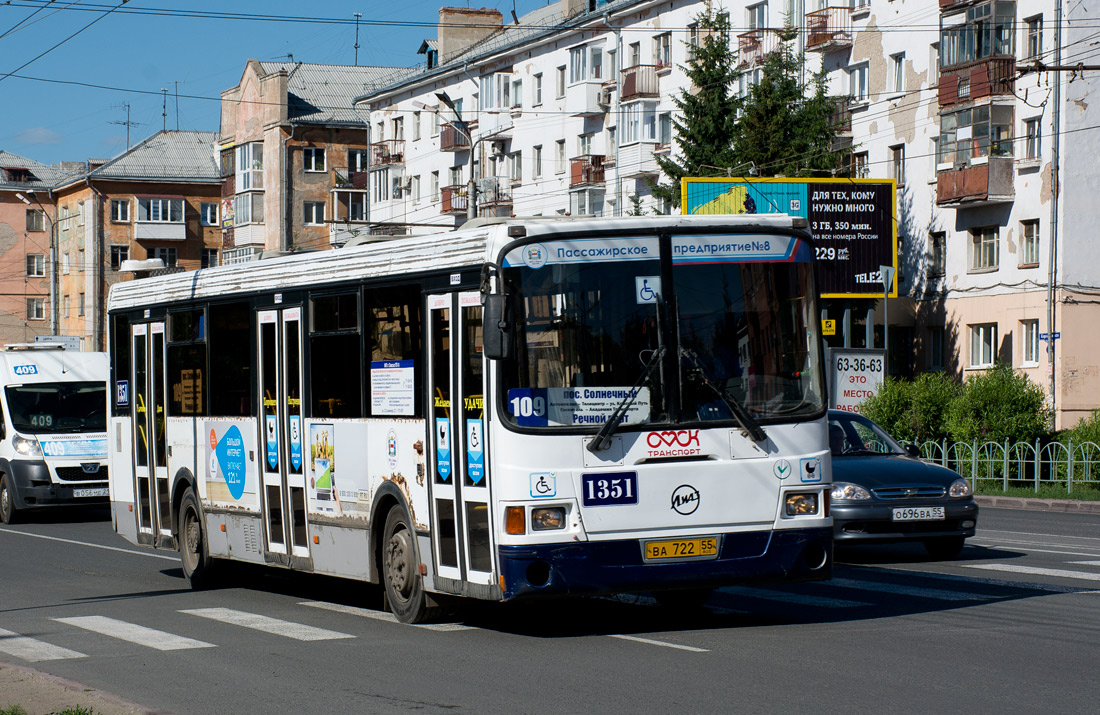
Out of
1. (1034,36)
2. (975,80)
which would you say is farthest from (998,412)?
(975,80)

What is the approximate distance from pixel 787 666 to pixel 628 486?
160cm

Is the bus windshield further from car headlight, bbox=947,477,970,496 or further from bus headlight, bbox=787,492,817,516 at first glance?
Result: car headlight, bbox=947,477,970,496

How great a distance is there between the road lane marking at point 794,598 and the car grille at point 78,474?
1570cm

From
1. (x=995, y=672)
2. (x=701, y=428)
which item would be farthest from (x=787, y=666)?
(x=701, y=428)

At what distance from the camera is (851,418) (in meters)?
16.8

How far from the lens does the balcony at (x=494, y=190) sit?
6644 centimetres

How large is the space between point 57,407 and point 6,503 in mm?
1922

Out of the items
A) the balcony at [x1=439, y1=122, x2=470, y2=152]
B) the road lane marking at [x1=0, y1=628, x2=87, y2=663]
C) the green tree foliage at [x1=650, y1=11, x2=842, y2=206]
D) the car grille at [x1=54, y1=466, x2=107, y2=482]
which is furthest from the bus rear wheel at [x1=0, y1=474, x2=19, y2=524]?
the balcony at [x1=439, y1=122, x2=470, y2=152]

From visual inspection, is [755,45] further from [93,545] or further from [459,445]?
[459,445]

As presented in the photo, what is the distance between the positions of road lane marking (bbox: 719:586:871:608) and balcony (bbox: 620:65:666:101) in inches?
1837

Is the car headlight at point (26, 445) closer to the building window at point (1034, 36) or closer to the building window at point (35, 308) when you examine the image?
the building window at point (1034, 36)

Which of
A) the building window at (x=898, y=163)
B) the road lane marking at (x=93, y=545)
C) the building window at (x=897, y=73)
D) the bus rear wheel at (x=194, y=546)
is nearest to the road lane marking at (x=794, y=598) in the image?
the bus rear wheel at (x=194, y=546)

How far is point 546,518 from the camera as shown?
9906 mm

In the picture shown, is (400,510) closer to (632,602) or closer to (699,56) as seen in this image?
(632,602)
